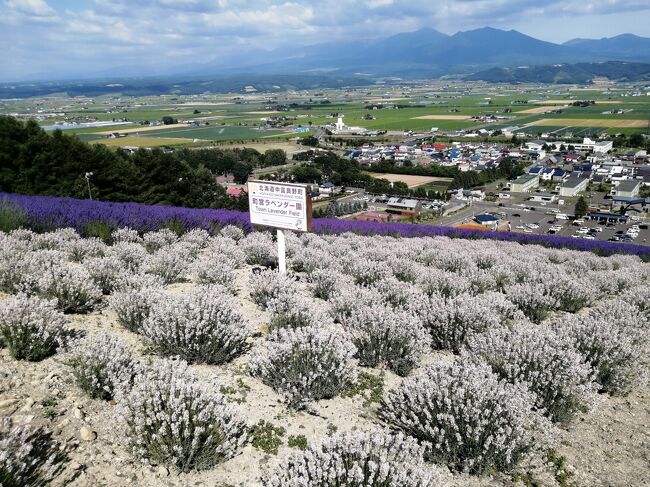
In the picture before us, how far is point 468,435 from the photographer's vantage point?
3.74 meters

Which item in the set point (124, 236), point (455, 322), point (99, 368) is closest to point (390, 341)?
point (455, 322)

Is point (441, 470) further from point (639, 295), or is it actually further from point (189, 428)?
point (639, 295)

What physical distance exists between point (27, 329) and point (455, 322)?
5.15m

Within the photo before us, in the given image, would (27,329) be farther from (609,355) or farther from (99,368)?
(609,355)

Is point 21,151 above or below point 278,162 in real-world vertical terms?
above

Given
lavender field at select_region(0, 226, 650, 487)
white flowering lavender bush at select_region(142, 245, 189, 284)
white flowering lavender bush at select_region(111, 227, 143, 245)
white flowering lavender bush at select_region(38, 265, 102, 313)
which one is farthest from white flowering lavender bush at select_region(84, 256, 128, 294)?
white flowering lavender bush at select_region(111, 227, 143, 245)

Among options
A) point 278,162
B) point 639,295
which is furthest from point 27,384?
point 278,162

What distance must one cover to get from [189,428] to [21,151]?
2612 cm

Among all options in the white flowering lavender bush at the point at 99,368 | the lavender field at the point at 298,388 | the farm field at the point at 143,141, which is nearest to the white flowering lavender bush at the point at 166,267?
the lavender field at the point at 298,388

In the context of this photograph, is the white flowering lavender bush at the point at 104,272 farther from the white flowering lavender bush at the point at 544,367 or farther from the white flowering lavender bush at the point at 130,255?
the white flowering lavender bush at the point at 544,367

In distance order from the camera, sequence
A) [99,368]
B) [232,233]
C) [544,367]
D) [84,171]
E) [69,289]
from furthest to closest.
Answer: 1. [84,171]
2. [232,233]
3. [69,289]
4. [544,367]
5. [99,368]

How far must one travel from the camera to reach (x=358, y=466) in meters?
2.98

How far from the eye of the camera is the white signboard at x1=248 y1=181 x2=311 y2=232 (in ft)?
24.8

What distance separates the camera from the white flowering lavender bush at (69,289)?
18.7 ft
